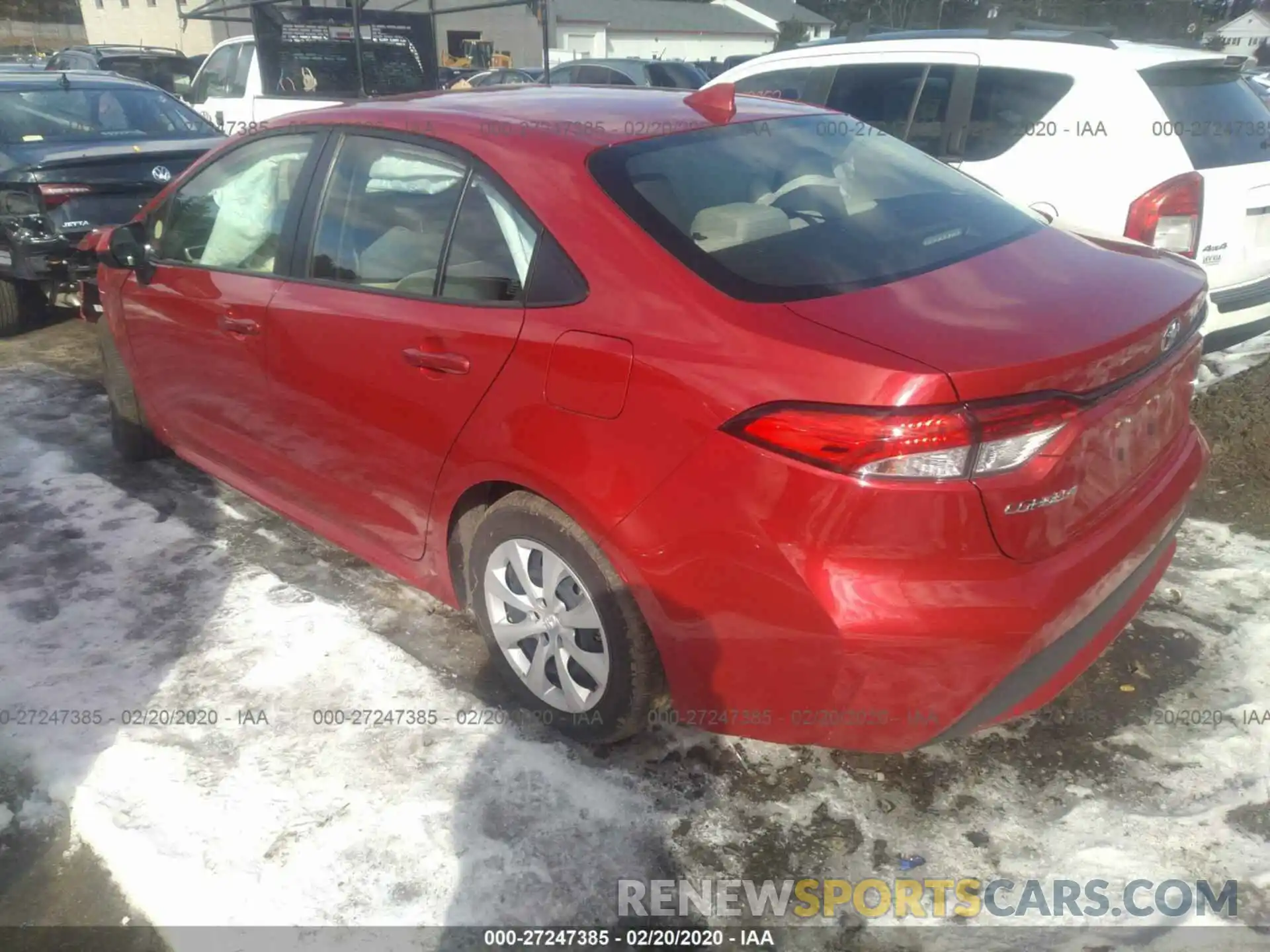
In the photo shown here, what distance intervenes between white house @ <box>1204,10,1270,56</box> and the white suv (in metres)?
53.8

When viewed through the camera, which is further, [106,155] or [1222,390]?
[106,155]

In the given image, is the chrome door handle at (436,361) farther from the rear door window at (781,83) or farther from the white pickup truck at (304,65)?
the white pickup truck at (304,65)

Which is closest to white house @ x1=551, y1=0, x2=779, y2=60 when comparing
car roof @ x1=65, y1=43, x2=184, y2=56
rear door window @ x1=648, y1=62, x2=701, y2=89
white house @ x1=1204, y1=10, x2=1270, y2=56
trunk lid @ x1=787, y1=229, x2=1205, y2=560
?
white house @ x1=1204, y1=10, x2=1270, y2=56

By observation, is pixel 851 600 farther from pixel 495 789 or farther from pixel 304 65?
pixel 304 65

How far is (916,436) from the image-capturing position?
6.15ft

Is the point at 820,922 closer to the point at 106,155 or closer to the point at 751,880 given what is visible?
the point at 751,880

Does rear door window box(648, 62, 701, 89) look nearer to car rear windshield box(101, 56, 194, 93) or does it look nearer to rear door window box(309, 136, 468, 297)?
car rear windshield box(101, 56, 194, 93)

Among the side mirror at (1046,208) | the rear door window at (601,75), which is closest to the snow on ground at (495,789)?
the side mirror at (1046,208)

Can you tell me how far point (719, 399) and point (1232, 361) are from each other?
188 inches

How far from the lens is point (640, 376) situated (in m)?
2.14

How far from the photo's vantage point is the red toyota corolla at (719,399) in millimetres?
1952

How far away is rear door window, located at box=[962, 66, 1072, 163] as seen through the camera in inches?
181

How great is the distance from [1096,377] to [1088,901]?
1.23 metres

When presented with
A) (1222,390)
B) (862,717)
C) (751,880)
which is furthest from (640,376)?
(1222,390)
